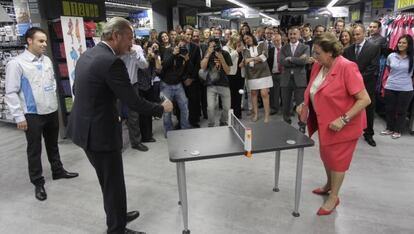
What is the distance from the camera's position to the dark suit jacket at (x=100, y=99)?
66.2 inches

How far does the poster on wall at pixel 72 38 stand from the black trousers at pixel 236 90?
2.24 metres

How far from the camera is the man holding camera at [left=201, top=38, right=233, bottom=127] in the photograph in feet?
14.0

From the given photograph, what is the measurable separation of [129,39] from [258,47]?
125 inches

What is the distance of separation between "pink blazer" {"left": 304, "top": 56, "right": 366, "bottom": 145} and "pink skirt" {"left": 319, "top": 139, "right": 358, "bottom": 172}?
4cm

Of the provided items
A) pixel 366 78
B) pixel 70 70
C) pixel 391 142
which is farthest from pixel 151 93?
pixel 391 142

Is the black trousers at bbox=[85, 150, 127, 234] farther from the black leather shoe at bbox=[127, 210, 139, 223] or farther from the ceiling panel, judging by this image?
the ceiling panel

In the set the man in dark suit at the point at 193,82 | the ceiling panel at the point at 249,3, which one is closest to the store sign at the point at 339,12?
the ceiling panel at the point at 249,3

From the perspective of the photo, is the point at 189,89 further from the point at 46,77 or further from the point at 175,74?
the point at 46,77

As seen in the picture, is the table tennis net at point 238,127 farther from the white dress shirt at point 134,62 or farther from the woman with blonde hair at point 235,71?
the woman with blonde hair at point 235,71

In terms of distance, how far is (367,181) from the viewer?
9.77 feet

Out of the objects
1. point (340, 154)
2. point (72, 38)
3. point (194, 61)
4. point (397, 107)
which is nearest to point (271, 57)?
point (194, 61)

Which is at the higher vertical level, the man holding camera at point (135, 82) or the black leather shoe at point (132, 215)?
the man holding camera at point (135, 82)

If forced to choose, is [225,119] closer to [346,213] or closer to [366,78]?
[366,78]

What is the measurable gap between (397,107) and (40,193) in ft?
14.3
